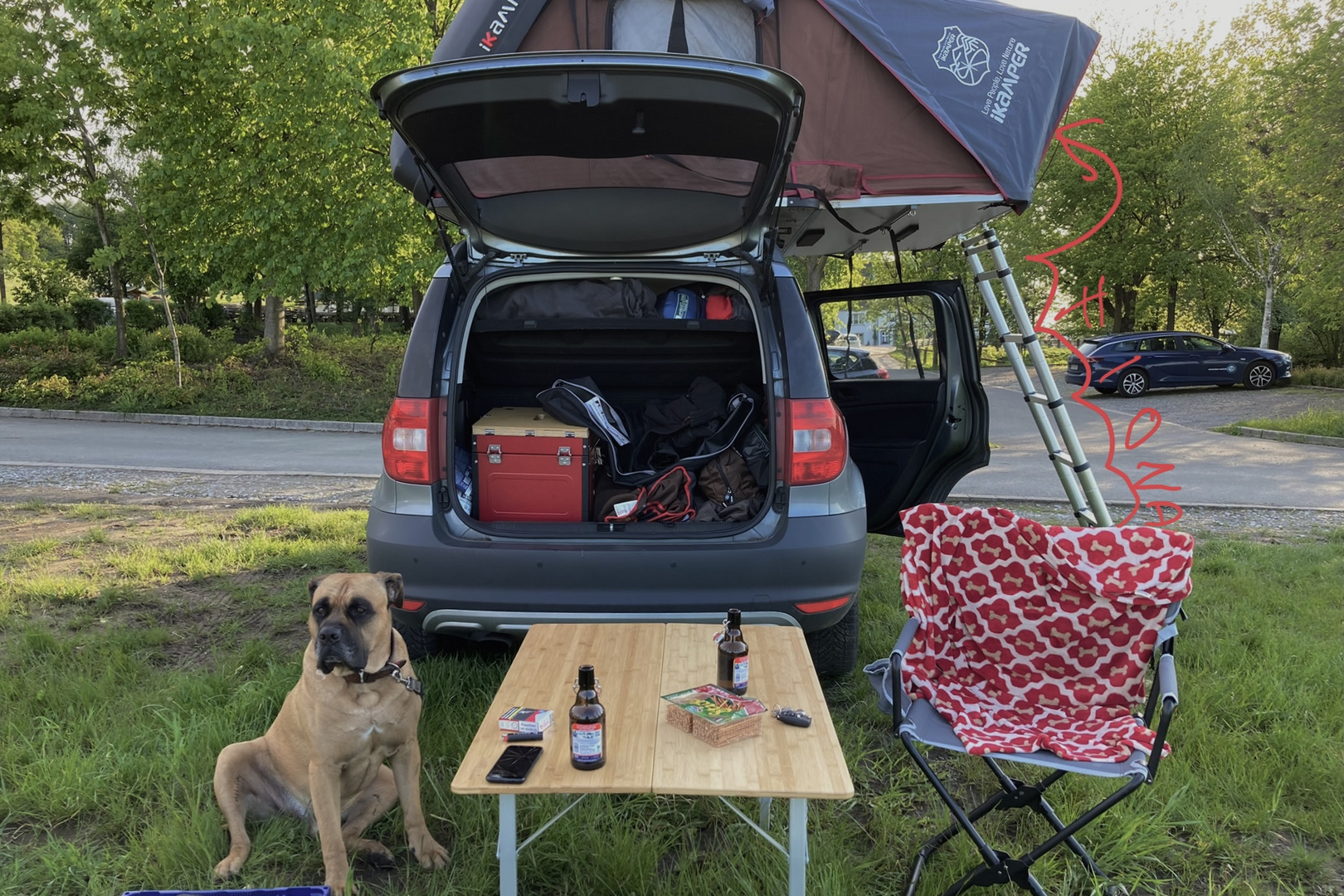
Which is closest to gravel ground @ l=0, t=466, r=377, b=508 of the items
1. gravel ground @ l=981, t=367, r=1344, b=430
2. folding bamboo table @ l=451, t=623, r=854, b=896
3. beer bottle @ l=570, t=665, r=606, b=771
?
folding bamboo table @ l=451, t=623, r=854, b=896

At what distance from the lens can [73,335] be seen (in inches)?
669

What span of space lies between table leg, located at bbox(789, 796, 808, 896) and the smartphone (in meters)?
0.59

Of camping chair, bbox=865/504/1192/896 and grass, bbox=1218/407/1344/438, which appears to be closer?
camping chair, bbox=865/504/1192/896

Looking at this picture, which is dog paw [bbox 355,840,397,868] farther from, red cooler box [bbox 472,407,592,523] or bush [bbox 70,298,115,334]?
bush [bbox 70,298,115,334]

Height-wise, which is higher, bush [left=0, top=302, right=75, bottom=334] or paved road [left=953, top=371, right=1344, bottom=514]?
bush [left=0, top=302, right=75, bottom=334]

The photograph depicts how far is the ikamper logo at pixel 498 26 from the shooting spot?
3828mm

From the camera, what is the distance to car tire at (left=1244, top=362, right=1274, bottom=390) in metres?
18.6

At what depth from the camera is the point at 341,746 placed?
2270mm

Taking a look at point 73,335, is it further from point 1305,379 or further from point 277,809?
point 1305,379

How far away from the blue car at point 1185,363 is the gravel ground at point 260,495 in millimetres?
12448

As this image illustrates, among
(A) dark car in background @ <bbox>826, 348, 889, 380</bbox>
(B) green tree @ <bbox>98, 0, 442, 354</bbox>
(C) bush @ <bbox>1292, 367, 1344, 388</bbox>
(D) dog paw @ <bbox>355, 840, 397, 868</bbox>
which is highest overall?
(B) green tree @ <bbox>98, 0, 442, 354</bbox>

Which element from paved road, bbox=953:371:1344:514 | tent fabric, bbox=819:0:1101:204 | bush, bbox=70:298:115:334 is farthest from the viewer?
bush, bbox=70:298:115:334

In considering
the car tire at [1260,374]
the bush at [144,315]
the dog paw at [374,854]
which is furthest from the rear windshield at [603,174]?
the bush at [144,315]

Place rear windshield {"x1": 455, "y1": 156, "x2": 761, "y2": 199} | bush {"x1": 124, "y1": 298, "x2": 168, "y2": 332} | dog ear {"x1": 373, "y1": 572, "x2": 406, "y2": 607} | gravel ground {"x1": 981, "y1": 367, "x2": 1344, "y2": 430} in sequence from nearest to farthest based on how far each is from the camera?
dog ear {"x1": 373, "y1": 572, "x2": 406, "y2": 607} < rear windshield {"x1": 455, "y1": 156, "x2": 761, "y2": 199} < gravel ground {"x1": 981, "y1": 367, "x2": 1344, "y2": 430} < bush {"x1": 124, "y1": 298, "x2": 168, "y2": 332}
